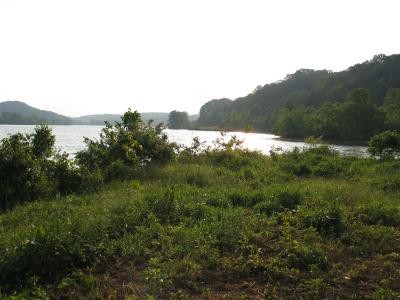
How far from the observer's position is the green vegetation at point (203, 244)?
486 centimetres

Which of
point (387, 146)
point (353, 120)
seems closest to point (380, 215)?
point (387, 146)

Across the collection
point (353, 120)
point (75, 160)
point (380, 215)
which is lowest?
point (380, 215)

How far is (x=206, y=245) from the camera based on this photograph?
20.0 feet

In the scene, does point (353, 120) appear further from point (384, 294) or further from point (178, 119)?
point (178, 119)

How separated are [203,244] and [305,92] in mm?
120023

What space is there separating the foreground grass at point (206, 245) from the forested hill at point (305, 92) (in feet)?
108

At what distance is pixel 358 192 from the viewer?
9977 mm

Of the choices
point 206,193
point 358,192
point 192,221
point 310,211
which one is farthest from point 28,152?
point 358,192

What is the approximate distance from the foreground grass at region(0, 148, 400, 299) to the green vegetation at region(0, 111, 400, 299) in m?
0.02

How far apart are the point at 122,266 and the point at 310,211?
4473 millimetres

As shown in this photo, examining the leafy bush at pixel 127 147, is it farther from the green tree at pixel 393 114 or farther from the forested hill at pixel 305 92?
the green tree at pixel 393 114

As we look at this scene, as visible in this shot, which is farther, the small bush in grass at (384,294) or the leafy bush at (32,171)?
the leafy bush at (32,171)

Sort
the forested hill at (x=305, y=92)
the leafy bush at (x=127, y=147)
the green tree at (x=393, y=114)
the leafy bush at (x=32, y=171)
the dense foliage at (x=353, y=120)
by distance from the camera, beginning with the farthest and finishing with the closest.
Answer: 1. the forested hill at (x=305, y=92)
2. the dense foliage at (x=353, y=120)
3. the green tree at (x=393, y=114)
4. the leafy bush at (x=127, y=147)
5. the leafy bush at (x=32, y=171)

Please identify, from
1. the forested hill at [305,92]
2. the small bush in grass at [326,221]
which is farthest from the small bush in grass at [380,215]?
the forested hill at [305,92]
